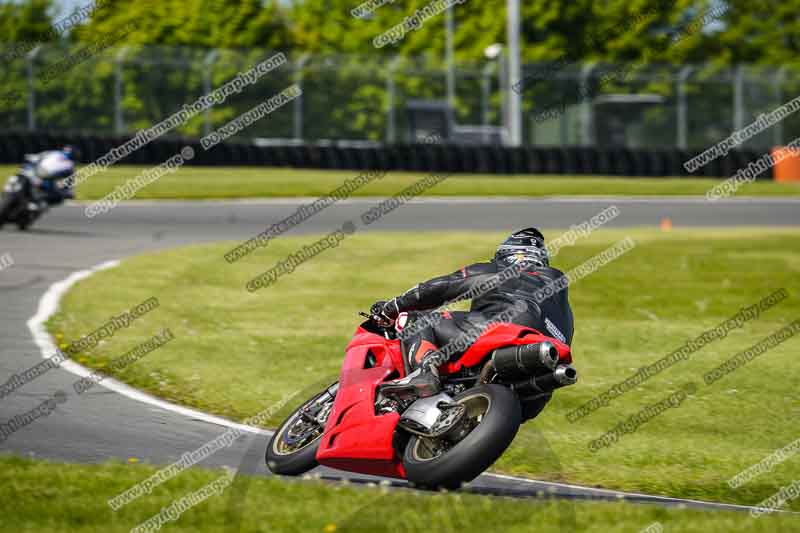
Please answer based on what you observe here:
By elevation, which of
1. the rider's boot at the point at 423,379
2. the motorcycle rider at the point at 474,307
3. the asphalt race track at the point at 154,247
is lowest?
the asphalt race track at the point at 154,247

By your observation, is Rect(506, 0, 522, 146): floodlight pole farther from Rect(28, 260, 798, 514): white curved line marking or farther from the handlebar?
the handlebar

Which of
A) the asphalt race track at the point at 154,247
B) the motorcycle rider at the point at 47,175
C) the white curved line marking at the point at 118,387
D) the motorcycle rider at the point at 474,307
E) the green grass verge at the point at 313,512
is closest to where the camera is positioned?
the green grass verge at the point at 313,512

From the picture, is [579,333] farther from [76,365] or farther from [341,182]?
[341,182]

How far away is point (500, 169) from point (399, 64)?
6.69 m

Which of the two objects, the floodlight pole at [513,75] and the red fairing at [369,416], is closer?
the red fairing at [369,416]

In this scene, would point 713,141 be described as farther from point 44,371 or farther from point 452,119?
point 44,371

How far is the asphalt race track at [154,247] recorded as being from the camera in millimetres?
8211

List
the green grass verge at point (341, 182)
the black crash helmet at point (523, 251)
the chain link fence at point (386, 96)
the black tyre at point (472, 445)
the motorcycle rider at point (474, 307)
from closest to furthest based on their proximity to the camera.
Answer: the black tyre at point (472, 445) < the motorcycle rider at point (474, 307) < the black crash helmet at point (523, 251) < the green grass verge at point (341, 182) < the chain link fence at point (386, 96)

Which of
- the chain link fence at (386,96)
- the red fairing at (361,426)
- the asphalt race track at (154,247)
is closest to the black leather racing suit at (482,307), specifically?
the red fairing at (361,426)

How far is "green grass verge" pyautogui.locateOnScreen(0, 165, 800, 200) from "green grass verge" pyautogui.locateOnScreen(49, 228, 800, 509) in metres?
7.79

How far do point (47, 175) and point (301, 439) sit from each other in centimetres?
1387

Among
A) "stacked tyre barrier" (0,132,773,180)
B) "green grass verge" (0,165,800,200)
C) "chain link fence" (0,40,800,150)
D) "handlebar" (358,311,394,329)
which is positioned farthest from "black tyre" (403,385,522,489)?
"chain link fence" (0,40,800,150)

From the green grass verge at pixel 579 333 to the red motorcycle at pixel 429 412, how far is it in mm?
1422

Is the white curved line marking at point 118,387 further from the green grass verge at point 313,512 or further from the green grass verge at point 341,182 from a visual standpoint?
the green grass verge at point 341,182
